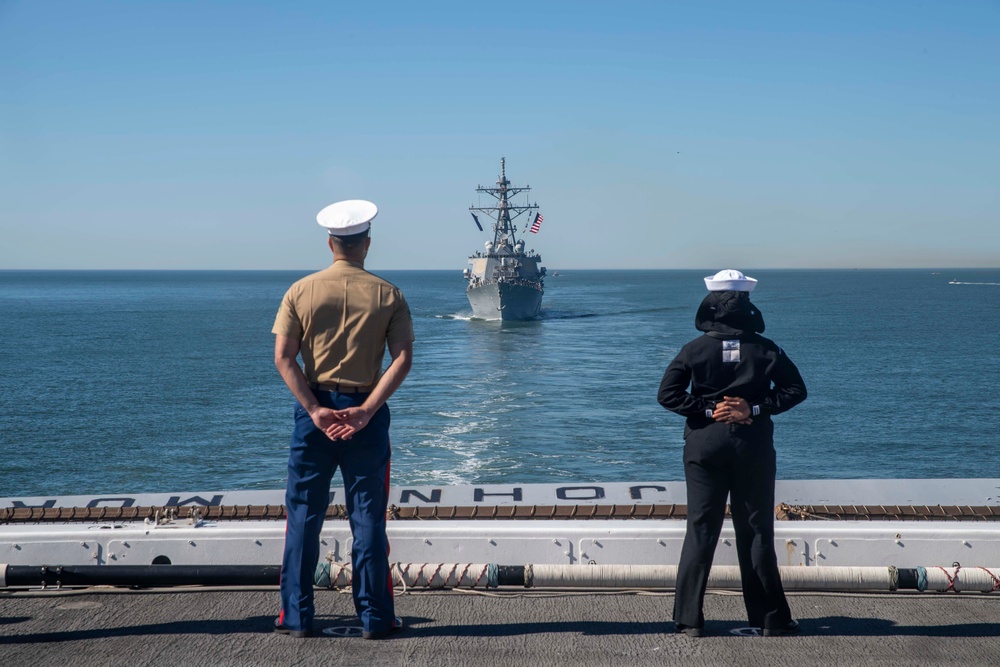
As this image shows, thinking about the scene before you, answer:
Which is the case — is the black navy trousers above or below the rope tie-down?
above

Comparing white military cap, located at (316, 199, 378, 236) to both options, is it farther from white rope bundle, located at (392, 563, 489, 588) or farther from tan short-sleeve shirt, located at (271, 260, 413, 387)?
white rope bundle, located at (392, 563, 489, 588)

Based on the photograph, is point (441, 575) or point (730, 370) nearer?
point (730, 370)

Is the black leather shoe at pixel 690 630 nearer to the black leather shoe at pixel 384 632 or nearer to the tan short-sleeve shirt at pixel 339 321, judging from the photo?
the black leather shoe at pixel 384 632

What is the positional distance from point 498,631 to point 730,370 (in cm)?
154

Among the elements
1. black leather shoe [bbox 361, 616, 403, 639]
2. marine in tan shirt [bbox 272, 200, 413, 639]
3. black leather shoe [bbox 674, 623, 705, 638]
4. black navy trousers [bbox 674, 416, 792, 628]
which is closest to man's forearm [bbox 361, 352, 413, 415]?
marine in tan shirt [bbox 272, 200, 413, 639]

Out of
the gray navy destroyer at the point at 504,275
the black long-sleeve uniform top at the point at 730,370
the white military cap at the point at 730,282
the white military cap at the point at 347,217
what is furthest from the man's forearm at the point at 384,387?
the gray navy destroyer at the point at 504,275

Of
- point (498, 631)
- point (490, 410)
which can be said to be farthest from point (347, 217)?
point (490, 410)

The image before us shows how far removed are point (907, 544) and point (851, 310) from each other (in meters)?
99.9

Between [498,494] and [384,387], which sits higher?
[384,387]

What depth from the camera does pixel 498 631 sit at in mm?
4039

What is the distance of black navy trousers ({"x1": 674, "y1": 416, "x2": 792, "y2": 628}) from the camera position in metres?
3.95

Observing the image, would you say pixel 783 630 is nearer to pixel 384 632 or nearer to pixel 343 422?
Result: pixel 384 632

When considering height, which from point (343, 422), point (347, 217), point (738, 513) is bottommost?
point (738, 513)

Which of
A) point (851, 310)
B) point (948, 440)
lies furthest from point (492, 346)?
point (851, 310)
